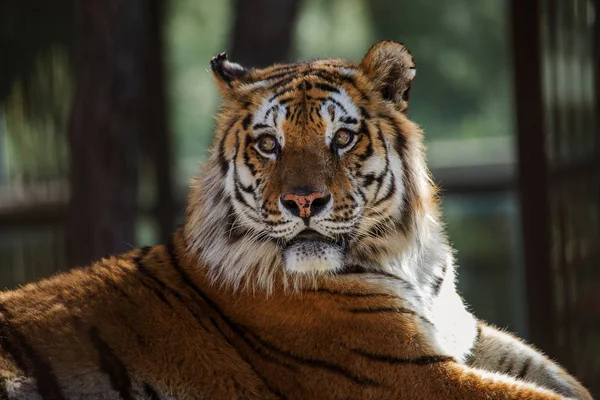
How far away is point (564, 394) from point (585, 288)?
8.32 feet

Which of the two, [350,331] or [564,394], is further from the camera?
[564,394]

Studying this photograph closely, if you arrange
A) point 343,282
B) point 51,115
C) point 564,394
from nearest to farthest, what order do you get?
point 343,282 < point 564,394 < point 51,115

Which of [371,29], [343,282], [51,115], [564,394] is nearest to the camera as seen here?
[343,282]

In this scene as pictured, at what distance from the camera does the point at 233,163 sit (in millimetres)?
3240

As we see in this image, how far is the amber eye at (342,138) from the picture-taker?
10.2 feet

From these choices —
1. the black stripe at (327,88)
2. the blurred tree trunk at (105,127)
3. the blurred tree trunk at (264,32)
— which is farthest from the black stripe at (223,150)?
the blurred tree trunk at (264,32)

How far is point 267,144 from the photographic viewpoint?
314cm

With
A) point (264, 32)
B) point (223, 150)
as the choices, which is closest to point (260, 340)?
point (223, 150)

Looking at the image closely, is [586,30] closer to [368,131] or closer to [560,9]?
[560,9]

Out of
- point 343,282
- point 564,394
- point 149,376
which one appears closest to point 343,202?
point 343,282

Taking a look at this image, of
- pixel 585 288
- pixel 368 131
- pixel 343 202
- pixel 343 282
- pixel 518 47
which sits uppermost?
pixel 518 47

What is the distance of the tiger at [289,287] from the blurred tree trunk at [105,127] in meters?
2.45

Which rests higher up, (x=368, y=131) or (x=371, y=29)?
(x=371, y=29)

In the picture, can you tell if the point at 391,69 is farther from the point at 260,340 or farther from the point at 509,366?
the point at 509,366
